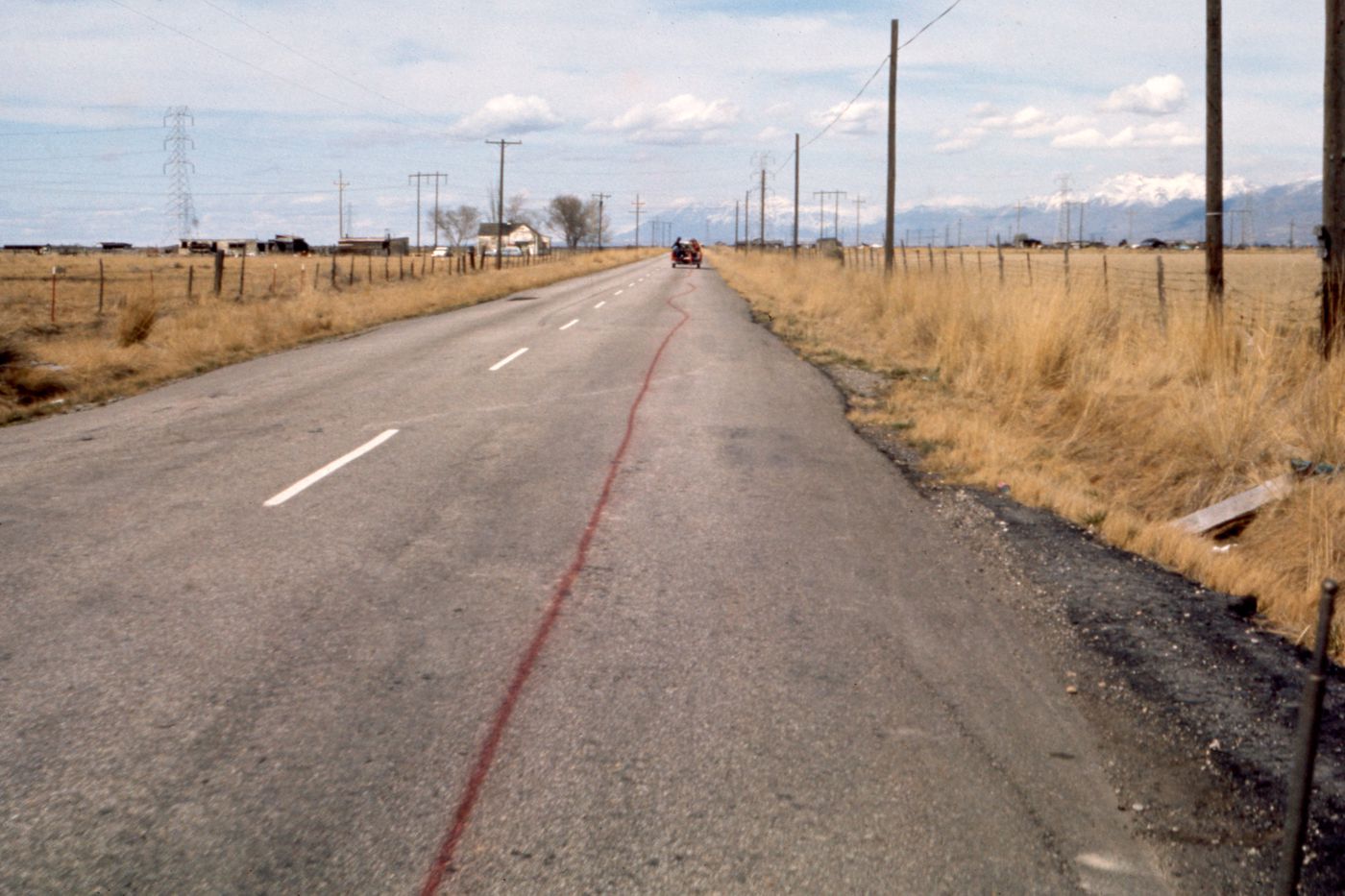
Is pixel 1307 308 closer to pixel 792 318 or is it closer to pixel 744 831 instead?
pixel 744 831

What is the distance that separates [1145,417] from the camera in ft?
33.2

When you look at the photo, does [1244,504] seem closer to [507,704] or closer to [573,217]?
[507,704]

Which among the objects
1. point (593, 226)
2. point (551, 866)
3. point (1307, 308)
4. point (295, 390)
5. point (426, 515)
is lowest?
point (551, 866)

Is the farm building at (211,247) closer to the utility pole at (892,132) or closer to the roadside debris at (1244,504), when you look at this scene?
the utility pole at (892,132)

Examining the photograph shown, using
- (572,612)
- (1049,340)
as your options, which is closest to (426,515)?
(572,612)

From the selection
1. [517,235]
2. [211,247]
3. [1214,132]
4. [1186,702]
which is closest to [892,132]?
[1214,132]

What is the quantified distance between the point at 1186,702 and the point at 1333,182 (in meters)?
7.64

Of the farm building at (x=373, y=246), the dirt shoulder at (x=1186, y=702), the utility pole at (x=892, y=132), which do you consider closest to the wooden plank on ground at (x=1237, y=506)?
the dirt shoulder at (x=1186, y=702)

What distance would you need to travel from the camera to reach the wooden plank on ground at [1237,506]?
291 inches

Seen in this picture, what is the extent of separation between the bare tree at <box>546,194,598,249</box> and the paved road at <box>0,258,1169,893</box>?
172 metres

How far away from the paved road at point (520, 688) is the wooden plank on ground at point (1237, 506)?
1934mm

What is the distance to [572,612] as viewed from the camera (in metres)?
5.26

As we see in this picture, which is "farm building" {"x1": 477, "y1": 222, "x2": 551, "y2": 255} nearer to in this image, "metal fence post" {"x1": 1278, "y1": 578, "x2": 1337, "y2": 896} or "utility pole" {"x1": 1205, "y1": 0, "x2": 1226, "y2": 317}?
"utility pole" {"x1": 1205, "y1": 0, "x2": 1226, "y2": 317}

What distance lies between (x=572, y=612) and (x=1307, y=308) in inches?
384
